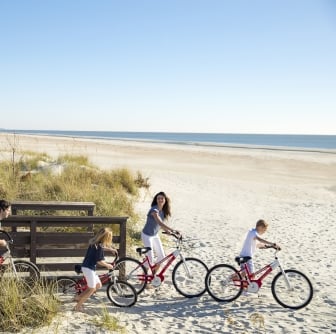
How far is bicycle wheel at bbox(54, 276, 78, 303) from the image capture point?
600 cm

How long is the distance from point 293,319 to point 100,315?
2477 millimetres

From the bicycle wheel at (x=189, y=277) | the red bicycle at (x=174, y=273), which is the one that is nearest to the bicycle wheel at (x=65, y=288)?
the red bicycle at (x=174, y=273)

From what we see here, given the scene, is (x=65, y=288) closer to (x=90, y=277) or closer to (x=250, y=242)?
(x=90, y=277)

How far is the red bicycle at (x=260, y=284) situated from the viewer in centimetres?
614

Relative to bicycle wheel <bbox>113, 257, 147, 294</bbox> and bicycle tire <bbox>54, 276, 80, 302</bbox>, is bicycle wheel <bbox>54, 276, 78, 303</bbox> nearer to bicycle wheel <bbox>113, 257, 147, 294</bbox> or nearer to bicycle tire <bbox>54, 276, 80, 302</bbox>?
bicycle tire <bbox>54, 276, 80, 302</bbox>

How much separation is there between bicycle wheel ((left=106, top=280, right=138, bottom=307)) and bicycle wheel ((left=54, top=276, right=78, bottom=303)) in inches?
20.3

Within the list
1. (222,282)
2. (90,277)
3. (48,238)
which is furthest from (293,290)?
(48,238)

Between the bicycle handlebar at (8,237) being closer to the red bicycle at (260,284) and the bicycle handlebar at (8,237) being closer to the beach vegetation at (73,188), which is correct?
the red bicycle at (260,284)

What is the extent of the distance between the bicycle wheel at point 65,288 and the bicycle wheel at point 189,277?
1.47 metres

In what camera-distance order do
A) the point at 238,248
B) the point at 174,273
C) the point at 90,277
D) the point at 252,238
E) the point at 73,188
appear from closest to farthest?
the point at 90,277
the point at 252,238
the point at 174,273
the point at 238,248
the point at 73,188

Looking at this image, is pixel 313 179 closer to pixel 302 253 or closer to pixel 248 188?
pixel 248 188

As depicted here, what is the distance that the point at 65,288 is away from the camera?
6086 mm

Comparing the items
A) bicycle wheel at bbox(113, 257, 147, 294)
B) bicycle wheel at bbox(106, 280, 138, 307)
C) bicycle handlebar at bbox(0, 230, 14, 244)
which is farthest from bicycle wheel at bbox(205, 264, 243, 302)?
bicycle handlebar at bbox(0, 230, 14, 244)

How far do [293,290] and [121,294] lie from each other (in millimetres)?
2385
